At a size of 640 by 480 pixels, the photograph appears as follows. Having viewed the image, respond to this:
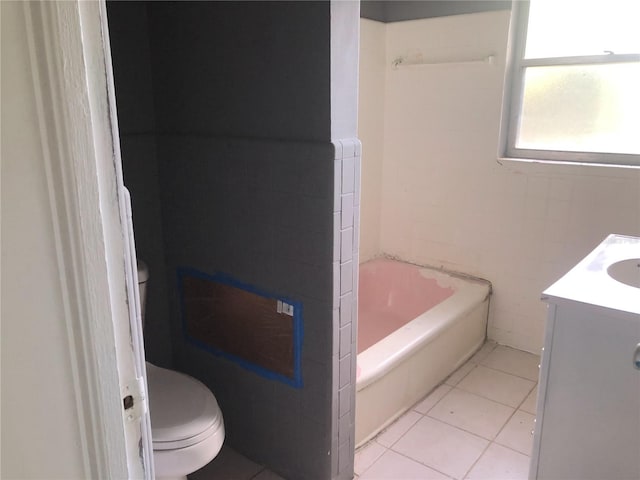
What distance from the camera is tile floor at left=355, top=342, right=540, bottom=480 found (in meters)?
2.05

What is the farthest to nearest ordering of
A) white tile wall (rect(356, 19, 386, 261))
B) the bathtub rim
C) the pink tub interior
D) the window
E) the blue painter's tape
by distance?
1. the pink tub interior
2. white tile wall (rect(356, 19, 386, 261))
3. the window
4. the bathtub rim
5. the blue painter's tape

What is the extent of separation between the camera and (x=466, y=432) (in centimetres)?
228

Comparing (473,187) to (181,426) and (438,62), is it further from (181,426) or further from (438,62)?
(181,426)

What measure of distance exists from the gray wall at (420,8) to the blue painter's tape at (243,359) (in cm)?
173

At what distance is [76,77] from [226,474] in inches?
72.5

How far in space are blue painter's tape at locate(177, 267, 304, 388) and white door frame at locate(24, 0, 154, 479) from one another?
1084mm

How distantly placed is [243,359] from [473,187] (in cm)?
169

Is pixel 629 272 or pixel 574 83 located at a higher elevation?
pixel 574 83

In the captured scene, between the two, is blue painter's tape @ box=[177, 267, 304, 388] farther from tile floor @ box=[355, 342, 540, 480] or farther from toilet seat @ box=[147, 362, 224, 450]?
tile floor @ box=[355, 342, 540, 480]

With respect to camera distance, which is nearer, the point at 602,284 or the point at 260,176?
the point at 602,284

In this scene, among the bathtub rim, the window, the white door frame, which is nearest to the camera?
the white door frame

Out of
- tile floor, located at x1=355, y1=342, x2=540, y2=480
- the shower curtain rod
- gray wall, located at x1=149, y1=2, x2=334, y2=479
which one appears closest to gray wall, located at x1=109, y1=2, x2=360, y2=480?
gray wall, located at x1=149, y1=2, x2=334, y2=479

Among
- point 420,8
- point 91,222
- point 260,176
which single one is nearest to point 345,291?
point 260,176

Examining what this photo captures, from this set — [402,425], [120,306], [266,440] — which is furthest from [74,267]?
[402,425]
